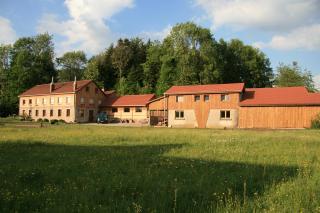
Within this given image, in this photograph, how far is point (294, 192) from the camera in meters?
7.77

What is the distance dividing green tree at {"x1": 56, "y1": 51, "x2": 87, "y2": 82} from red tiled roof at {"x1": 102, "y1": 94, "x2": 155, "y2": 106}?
36608 millimetres

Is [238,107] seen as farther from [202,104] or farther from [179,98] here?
[179,98]

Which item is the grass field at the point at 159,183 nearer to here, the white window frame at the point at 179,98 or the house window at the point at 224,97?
the house window at the point at 224,97

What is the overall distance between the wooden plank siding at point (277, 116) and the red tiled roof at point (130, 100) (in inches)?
920

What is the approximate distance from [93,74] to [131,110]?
27.1 meters

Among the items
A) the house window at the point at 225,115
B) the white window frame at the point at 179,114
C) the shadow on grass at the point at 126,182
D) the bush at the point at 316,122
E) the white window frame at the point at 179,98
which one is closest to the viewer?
the shadow on grass at the point at 126,182

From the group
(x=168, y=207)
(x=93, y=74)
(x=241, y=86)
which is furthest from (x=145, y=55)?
(x=168, y=207)

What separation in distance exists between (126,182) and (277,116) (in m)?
40.3

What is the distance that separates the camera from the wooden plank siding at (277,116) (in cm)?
4438

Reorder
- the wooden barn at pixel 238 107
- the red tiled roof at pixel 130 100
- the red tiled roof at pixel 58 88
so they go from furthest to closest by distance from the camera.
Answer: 1. the red tiled roof at pixel 58 88
2. the red tiled roof at pixel 130 100
3. the wooden barn at pixel 238 107

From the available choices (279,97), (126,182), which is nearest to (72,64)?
(279,97)

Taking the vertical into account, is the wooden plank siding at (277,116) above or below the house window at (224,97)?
below

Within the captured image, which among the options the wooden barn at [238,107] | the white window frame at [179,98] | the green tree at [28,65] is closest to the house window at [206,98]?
the wooden barn at [238,107]

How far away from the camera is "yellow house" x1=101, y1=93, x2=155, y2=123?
6781 cm
